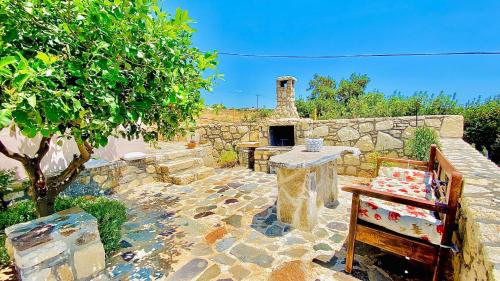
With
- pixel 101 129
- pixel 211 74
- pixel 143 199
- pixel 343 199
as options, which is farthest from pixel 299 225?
pixel 143 199

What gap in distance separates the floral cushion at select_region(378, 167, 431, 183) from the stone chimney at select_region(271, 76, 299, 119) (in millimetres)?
4031

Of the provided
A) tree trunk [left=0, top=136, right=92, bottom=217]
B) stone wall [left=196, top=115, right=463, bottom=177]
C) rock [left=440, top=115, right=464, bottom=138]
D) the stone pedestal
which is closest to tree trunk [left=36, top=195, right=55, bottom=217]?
tree trunk [left=0, top=136, right=92, bottom=217]

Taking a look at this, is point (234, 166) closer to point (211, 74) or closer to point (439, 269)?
point (211, 74)

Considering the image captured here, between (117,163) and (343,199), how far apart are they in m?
4.65

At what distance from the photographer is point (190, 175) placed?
16.4ft

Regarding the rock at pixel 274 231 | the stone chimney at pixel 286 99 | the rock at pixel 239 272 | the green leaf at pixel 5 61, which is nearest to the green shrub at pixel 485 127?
the stone chimney at pixel 286 99

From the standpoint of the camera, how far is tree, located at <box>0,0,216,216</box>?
0.96m

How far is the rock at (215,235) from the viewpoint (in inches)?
98.9

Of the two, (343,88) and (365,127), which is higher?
(343,88)

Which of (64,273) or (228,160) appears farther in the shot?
(228,160)

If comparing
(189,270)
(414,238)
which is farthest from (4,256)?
(414,238)

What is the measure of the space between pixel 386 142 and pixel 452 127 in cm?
129

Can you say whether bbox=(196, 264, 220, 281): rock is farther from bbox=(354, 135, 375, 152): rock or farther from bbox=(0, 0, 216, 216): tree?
bbox=(354, 135, 375, 152): rock

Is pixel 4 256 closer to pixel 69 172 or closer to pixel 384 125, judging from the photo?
pixel 69 172
